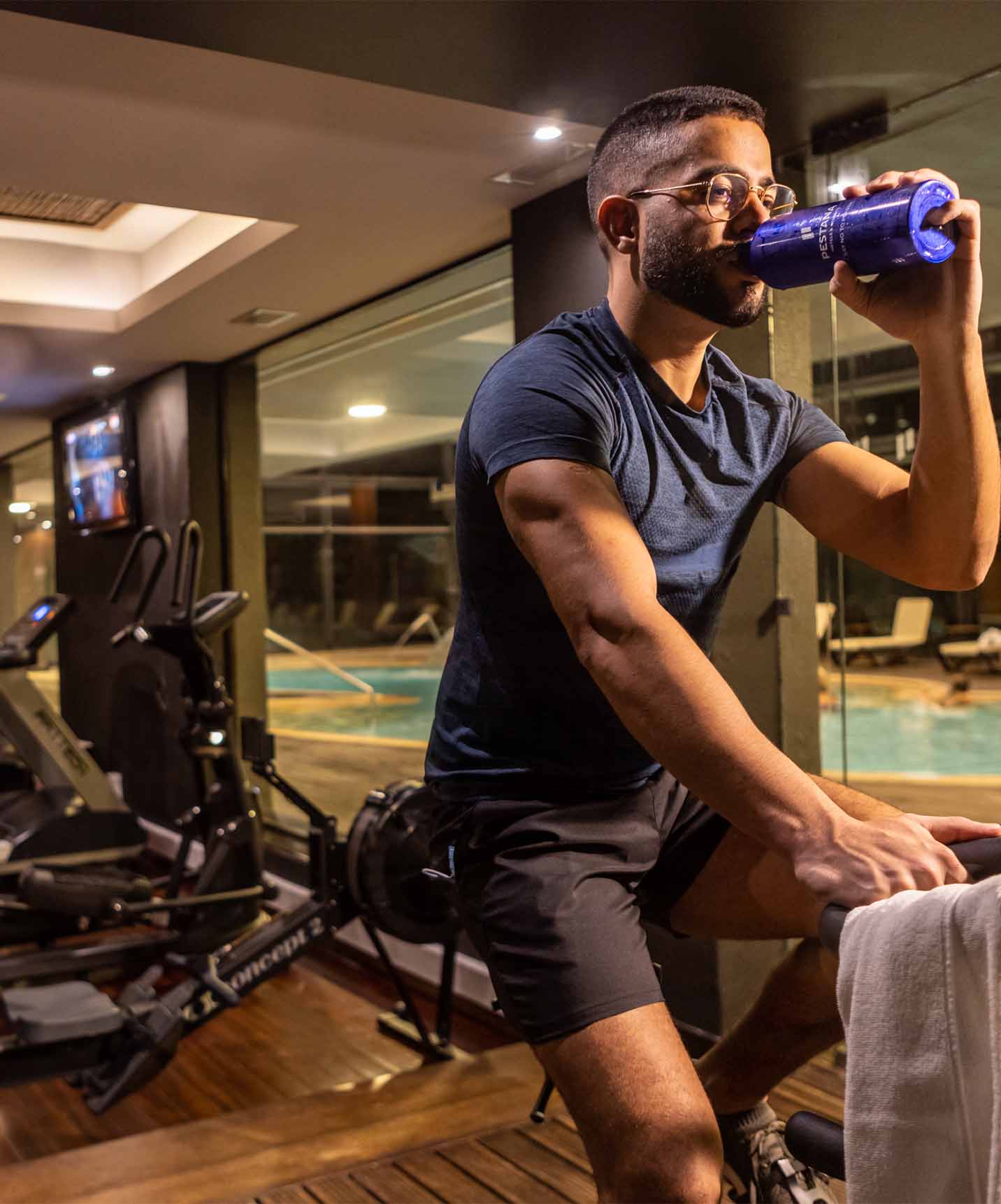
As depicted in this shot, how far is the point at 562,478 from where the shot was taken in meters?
1.32

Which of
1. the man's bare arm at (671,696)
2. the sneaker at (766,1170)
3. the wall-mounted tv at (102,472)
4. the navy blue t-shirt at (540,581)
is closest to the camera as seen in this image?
the man's bare arm at (671,696)

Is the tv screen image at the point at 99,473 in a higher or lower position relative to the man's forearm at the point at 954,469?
higher

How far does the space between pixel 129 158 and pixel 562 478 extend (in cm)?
241

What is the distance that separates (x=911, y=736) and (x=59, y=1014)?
103 inches

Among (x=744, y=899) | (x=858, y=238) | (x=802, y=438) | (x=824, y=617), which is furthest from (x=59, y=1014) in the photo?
(x=858, y=238)

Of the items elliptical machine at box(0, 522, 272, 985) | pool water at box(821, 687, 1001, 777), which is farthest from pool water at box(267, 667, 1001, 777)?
elliptical machine at box(0, 522, 272, 985)

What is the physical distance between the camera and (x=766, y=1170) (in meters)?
1.65

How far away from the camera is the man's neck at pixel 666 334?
1.52 m

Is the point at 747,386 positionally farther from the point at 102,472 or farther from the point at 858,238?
the point at 102,472

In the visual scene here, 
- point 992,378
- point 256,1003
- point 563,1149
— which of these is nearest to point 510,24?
point 992,378

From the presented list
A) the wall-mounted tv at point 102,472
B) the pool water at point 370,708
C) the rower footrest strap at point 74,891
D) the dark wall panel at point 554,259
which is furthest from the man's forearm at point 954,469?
the wall-mounted tv at point 102,472

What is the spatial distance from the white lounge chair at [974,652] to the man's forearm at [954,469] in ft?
5.65

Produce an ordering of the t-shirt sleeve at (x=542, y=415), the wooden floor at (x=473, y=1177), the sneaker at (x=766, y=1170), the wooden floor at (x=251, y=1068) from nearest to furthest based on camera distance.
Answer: the t-shirt sleeve at (x=542, y=415)
the sneaker at (x=766, y=1170)
the wooden floor at (x=473, y=1177)
the wooden floor at (x=251, y=1068)

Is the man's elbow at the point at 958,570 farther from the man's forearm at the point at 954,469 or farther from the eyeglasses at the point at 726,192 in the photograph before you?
the eyeglasses at the point at 726,192
